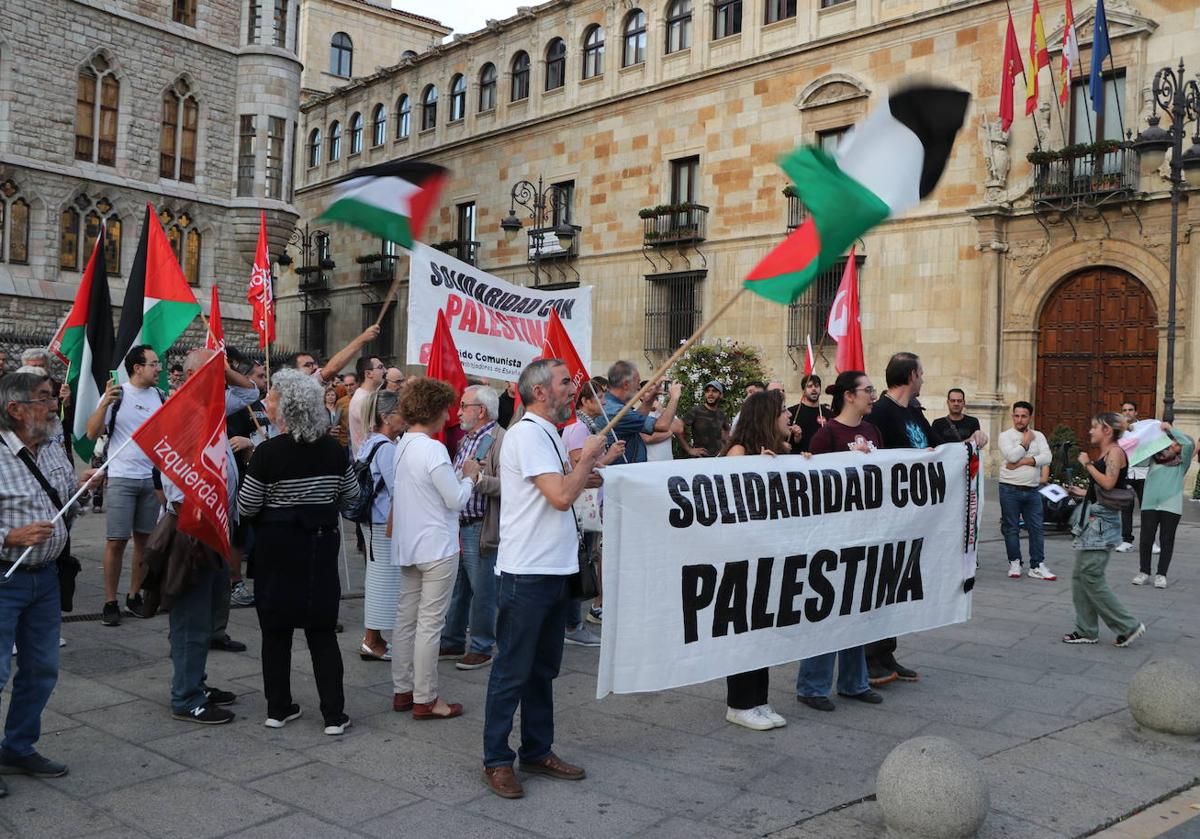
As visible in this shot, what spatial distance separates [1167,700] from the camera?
549cm

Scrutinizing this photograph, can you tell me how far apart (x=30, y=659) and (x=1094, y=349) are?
21492 millimetres

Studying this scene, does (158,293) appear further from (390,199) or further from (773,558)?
(773,558)

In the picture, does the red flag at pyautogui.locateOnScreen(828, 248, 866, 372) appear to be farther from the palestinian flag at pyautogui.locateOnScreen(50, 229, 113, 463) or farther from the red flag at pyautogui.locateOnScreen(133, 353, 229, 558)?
the red flag at pyautogui.locateOnScreen(133, 353, 229, 558)

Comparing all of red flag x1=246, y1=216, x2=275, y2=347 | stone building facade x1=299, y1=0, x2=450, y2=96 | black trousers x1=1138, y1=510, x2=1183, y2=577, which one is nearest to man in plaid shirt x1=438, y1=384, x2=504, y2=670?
red flag x1=246, y1=216, x2=275, y2=347

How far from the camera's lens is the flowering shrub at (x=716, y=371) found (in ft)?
74.2

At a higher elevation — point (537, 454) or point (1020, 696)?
point (537, 454)

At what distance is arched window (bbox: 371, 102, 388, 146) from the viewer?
3991cm

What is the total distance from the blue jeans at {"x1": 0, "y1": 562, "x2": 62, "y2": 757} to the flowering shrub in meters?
18.1

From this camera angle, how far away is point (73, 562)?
4883mm

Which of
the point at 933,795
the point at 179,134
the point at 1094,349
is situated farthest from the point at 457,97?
the point at 933,795

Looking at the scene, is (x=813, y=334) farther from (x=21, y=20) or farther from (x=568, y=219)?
(x=21, y=20)

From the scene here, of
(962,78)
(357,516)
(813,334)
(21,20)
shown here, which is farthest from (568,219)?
(357,516)

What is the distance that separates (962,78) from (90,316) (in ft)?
66.0

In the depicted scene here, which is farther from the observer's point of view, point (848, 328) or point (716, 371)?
point (716, 371)
